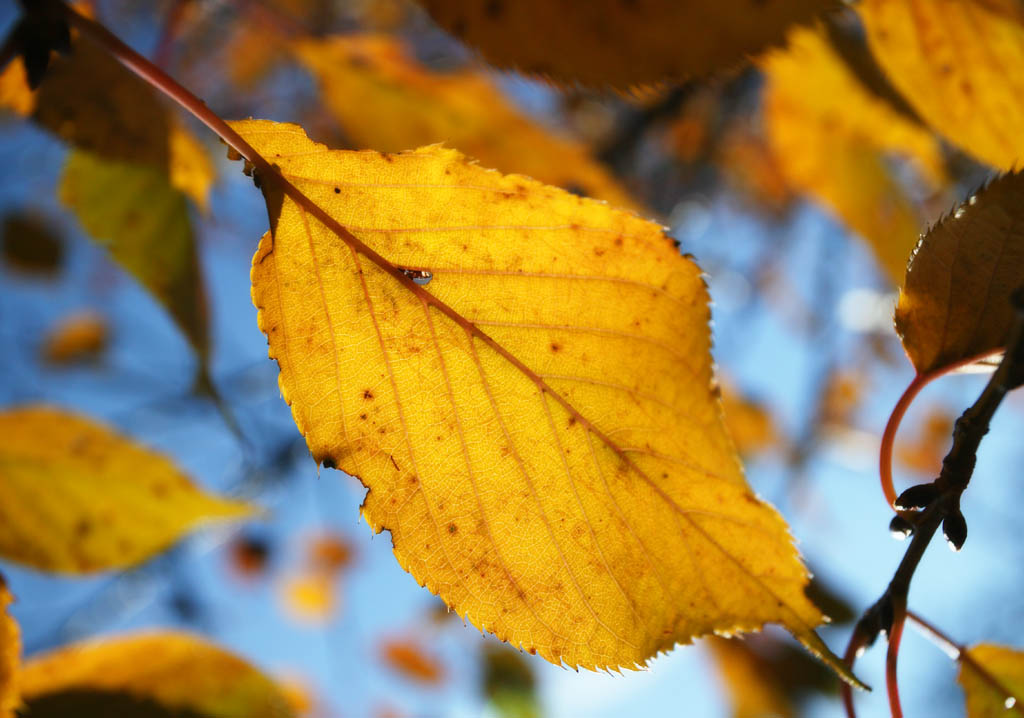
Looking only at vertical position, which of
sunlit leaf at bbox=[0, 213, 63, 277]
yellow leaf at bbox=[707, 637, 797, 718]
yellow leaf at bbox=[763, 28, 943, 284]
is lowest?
yellow leaf at bbox=[707, 637, 797, 718]

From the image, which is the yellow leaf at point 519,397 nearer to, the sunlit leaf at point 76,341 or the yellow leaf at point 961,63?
the yellow leaf at point 961,63

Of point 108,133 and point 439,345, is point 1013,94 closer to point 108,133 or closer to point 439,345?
point 439,345

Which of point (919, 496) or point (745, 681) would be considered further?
point (745, 681)

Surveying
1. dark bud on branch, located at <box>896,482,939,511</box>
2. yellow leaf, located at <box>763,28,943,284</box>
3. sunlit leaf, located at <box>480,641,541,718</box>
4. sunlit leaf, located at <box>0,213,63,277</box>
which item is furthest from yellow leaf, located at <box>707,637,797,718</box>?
sunlit leaf, located at <box>0,213,63,277</box>

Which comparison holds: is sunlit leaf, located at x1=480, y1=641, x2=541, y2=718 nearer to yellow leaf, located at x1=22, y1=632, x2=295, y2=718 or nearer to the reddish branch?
yellow leaf, located at x1=22, y1=632, x2=295, y2=718

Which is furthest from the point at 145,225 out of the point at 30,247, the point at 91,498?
the point at 30,247

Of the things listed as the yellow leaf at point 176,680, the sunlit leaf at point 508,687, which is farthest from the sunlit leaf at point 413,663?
the yellow leaf at point 176,680

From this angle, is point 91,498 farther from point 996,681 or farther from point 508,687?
point 508,687
